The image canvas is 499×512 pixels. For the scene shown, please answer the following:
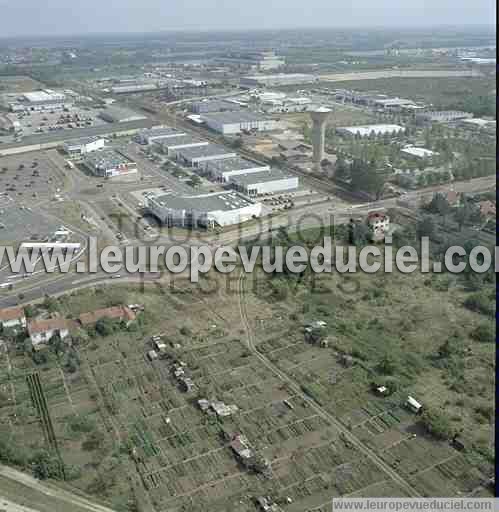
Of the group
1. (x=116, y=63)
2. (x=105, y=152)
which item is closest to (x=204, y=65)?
(x=116, y=63)

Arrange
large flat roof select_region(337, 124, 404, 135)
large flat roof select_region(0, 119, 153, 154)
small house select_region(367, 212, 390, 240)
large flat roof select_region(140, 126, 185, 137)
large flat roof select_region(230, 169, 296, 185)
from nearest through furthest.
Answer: small house select_region(367, 212, 390, 240) < large flat roof select_region(230, 169, 296, 185) < large flat roof select_region(0, 119, 153, 154) < large flat roof select_region(140, 126, 185, 137) < large flat roof select_region(337, 124, 404, 135)

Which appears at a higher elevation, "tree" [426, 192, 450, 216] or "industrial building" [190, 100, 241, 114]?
"industrial building" [190, 100, 241, 114]

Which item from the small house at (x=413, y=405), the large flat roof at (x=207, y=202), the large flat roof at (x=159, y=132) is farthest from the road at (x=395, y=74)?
the small house at (x=413, y=405)

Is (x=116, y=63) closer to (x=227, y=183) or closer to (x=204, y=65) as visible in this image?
(x=204, y=65)

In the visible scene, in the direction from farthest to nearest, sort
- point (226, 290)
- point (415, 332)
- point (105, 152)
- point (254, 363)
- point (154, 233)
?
point (105, 152) → point (154, 233) → point (226, 290) → point (415, 332) → point (254, 363)

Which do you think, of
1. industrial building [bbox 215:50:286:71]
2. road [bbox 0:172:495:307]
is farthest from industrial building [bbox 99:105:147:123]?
industrial building [bbox 215:50:286:71]

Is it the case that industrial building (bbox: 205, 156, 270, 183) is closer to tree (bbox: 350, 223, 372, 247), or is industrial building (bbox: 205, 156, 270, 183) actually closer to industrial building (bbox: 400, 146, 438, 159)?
tree (bbox: 350, 223, 372, 247)
